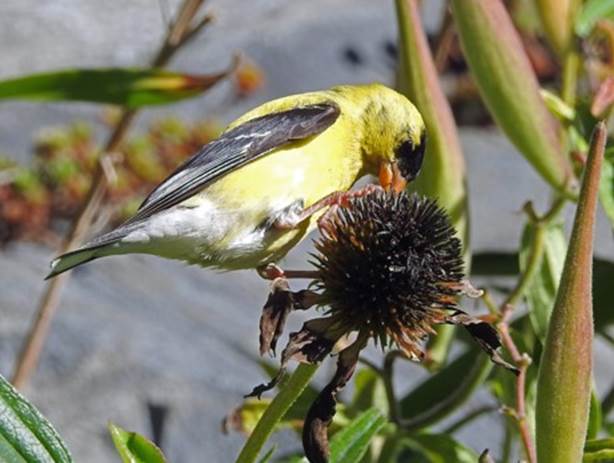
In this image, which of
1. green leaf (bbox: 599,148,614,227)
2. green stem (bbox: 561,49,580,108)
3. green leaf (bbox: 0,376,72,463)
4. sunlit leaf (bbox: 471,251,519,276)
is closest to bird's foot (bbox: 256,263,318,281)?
green leaf (bbox: 0,376,72,463)

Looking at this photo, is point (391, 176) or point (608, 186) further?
point (391, 176)

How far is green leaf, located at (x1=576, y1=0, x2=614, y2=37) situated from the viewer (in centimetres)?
152

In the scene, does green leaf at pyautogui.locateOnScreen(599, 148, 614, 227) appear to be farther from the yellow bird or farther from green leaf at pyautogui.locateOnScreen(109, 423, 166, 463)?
green leaf at pyautogui.locateOnScreen(109, 423, 166, 463)

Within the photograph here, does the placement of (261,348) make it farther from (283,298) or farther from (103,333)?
(103,333)

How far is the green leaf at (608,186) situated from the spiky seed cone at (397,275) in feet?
0.94

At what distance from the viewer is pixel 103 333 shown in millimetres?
3174

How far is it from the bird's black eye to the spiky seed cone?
325 millimetres

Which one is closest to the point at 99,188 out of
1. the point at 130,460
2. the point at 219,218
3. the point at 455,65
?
the point at 219,218

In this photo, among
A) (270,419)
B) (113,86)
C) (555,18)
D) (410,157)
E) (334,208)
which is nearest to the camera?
(270,419)

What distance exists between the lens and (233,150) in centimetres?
158

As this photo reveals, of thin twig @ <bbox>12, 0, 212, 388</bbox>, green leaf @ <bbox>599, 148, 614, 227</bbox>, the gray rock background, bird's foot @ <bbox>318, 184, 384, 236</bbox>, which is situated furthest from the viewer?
the gray rock background

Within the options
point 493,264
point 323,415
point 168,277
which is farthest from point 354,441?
point 168,277

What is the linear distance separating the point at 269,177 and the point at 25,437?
2.05ft

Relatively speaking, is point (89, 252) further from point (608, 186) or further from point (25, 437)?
point (608, 186)
